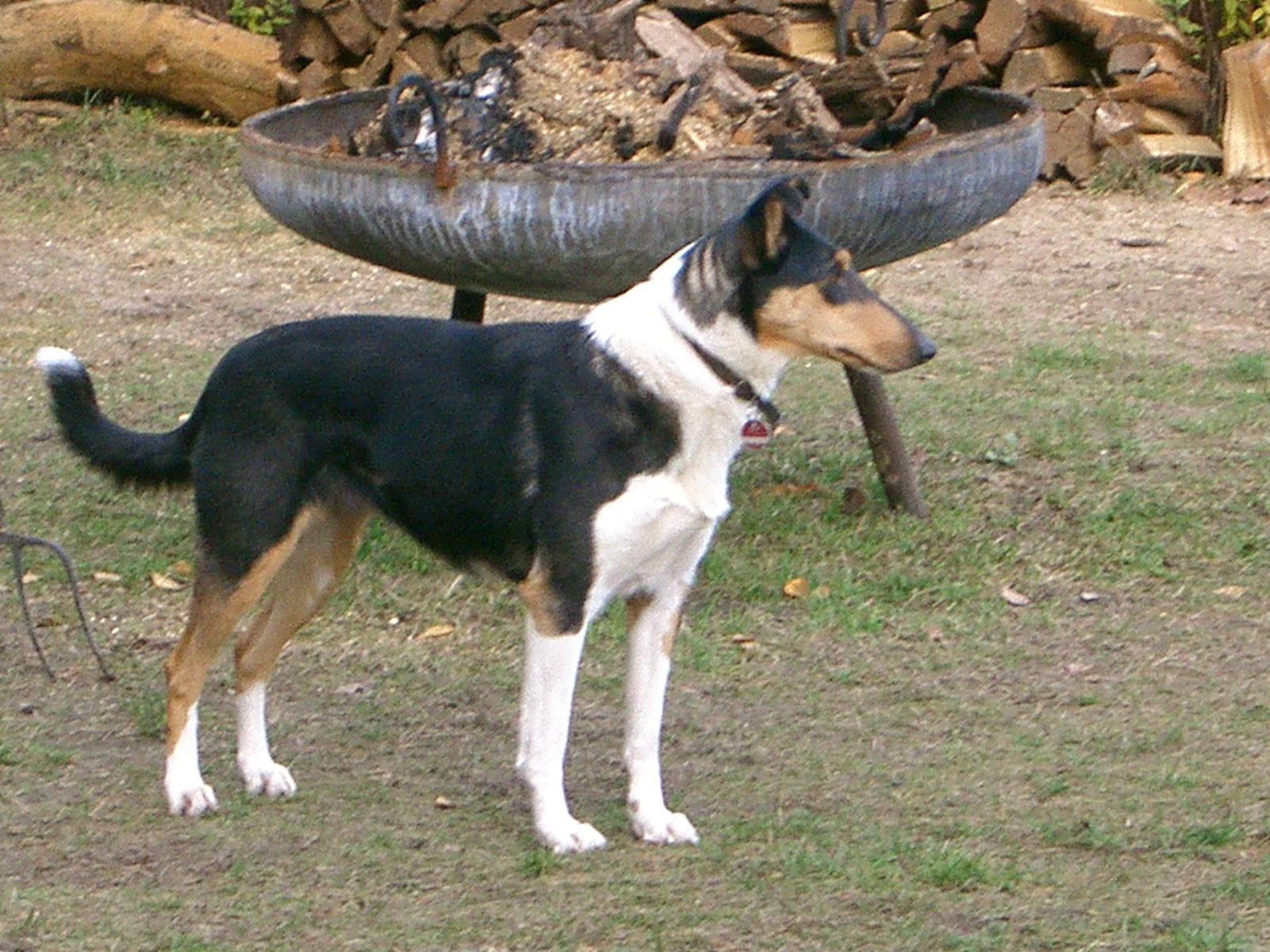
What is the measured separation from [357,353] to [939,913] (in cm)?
165

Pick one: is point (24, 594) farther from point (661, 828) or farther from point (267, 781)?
point (661, 828)

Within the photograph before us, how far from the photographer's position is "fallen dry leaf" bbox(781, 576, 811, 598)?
5445mm

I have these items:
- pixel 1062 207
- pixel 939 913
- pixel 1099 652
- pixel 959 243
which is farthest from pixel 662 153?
Result: pixel 1062 207

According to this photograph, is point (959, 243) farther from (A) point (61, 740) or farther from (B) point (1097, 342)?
(A) point (61, 740)

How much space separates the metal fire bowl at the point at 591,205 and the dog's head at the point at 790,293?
4.09 feet

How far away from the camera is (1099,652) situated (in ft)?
16.6

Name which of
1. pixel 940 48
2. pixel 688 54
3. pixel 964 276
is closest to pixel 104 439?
pixel 688 54

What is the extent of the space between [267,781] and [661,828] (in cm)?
92

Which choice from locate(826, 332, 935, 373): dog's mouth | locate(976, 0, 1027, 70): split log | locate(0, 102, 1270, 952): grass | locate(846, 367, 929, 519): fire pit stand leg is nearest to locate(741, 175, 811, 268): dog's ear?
locate(826, 332, 935, 373): dog's mouth

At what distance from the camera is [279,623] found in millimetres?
4215

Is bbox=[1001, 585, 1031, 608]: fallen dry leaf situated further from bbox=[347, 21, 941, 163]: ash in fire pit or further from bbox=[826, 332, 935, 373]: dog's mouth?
bbox=[826, 332, 935, 373]: dog's mouth

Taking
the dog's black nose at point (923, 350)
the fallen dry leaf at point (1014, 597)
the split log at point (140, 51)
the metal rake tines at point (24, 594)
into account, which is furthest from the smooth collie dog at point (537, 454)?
the split log at point (140, 51)

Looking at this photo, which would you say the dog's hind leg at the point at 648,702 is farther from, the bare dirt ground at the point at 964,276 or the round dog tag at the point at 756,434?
the bare dirt ground at the point at 964,276

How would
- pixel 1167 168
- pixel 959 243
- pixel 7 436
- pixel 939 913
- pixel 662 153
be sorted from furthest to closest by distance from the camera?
pixel 1167 168 → pixel 959 243 → pixel 7 436 → pixel 662 153 → pixel 939 913
